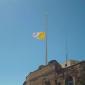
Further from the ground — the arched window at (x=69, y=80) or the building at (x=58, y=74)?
the building at (x=58, y=74)

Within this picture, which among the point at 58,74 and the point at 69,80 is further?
the point at 58,74

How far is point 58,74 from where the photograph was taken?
1650 inches

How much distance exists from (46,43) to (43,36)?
5.47ft

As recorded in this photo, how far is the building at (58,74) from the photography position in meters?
37.8

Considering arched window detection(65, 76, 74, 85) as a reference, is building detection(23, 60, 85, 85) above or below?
above

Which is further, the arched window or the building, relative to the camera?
the arched window

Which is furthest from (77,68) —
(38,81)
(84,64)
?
(38,81)

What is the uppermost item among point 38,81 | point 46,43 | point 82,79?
point 46,43

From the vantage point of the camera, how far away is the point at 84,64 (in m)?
37.4

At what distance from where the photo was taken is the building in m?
37.8

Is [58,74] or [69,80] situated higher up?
[58,74]

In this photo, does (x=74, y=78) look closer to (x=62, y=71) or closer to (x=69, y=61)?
(x=62, y=71)

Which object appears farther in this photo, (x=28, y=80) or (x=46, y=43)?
(x=28, y=80)

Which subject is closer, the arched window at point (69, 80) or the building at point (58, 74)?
the building at point (58, 74)
